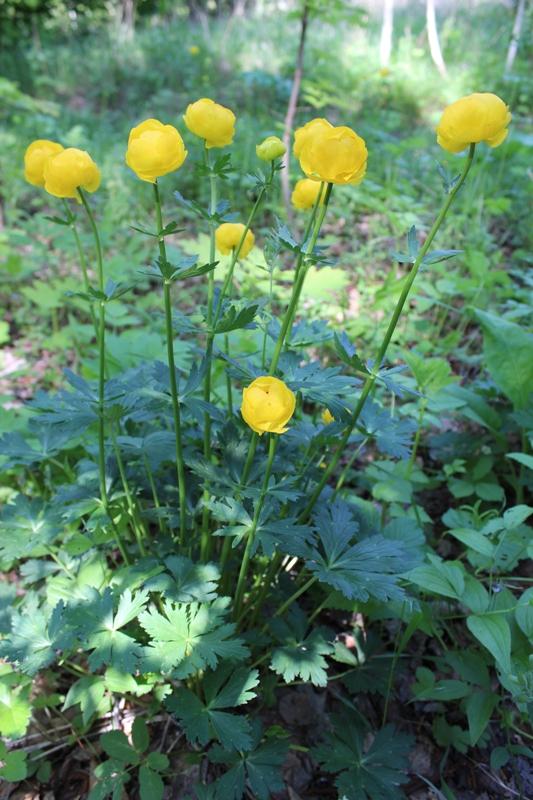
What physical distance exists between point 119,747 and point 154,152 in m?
1.19

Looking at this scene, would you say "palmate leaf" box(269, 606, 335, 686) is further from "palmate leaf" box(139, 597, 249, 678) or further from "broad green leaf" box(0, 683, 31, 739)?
"broad green leaf" box(0, 683, 31, 739)

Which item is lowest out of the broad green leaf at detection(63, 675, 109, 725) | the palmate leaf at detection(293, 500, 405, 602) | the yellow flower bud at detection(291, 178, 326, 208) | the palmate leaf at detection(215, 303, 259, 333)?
the broad green leaf at detection(63, 675, 109, 725)

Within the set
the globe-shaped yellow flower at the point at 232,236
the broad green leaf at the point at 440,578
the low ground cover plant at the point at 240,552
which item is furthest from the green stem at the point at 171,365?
the broad green leaf at the point at 440,578

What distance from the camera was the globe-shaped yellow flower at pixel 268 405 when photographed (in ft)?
2.44

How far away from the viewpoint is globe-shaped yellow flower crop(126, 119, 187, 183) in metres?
0.78

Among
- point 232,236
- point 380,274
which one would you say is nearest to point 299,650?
point 232,236

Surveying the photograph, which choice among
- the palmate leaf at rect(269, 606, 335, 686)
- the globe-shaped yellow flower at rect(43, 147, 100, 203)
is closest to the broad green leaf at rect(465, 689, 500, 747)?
the palmate leaf at rect(269, 606, 335, 686)

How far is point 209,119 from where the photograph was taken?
0.90m

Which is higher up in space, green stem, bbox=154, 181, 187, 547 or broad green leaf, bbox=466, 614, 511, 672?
green stem, bbox=154, 181, 187, 547

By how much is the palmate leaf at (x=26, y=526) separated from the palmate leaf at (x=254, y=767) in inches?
23.8

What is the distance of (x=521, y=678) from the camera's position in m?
0.89

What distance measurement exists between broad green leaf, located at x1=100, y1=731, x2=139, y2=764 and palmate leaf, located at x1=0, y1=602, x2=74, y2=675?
218 mm

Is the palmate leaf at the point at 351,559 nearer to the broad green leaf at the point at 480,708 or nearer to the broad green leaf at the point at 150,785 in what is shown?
the broad green leaf at the point at 480,708

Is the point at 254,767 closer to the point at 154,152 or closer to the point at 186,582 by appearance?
the point at 186,582
